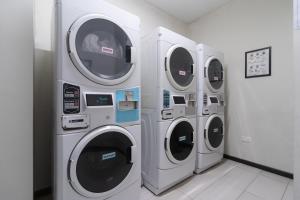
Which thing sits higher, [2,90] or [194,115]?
[2,90]

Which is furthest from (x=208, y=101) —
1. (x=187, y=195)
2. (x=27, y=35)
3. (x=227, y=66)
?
(x=27, y=35)

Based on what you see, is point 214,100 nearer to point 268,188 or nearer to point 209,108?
point 209,108

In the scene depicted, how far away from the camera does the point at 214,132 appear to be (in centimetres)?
212

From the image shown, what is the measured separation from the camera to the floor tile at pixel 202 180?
5.43 feet

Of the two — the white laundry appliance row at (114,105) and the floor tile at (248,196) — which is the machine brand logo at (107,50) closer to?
the white laundry appliance row at (114,105)

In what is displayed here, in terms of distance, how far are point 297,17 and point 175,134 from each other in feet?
4.48

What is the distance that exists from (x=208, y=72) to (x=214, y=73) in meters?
0.16

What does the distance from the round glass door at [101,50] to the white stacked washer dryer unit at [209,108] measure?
1.15 metres

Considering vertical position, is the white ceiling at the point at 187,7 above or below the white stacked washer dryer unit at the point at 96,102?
above

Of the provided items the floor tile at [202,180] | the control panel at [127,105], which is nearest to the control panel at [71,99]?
the control panel at [127,105]

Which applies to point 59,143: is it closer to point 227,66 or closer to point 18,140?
point 18,140

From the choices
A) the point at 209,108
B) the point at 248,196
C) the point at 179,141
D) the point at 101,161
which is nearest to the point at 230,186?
the point at 248,196

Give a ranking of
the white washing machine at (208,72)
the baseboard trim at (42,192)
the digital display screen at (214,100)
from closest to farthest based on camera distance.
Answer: the baseboard trim at (42,192) → the white washing machine at (208,72) → the digital display screen at (214,100)

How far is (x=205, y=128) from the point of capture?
78.1 inches
